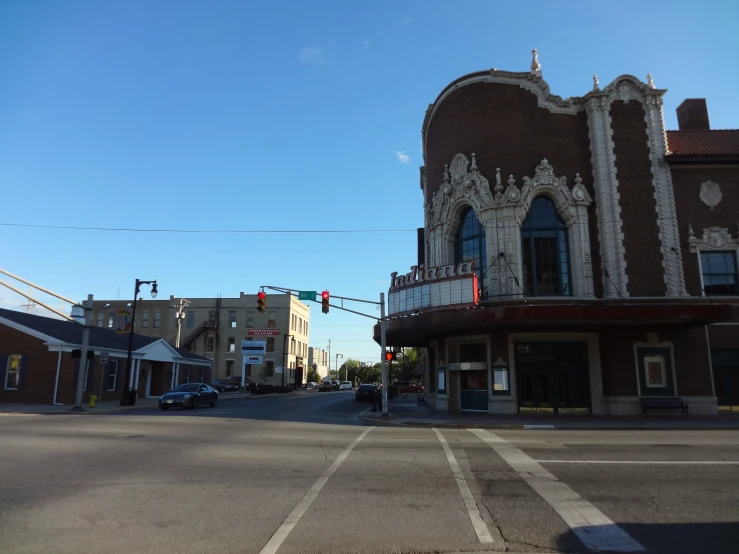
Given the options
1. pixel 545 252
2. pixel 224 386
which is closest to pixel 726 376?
pixel 545 252

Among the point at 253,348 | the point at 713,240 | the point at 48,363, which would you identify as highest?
the point at 713,240

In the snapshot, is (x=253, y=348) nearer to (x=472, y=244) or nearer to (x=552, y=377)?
(x=472, y=244)

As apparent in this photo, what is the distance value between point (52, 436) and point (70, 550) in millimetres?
10784

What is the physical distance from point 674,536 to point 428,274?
2096cm

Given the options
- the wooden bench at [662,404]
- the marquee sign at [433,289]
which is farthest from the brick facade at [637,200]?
the marquee sign at [433,289]

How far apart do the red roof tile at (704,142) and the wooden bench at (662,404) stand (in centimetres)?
1276

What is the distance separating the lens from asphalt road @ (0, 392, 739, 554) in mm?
5938

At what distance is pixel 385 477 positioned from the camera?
9.41 meters

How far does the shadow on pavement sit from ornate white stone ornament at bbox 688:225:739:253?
23689 mm

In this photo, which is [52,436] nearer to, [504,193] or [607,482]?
[607,482]

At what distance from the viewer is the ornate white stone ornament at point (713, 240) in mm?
26438

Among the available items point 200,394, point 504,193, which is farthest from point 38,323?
point 504,193

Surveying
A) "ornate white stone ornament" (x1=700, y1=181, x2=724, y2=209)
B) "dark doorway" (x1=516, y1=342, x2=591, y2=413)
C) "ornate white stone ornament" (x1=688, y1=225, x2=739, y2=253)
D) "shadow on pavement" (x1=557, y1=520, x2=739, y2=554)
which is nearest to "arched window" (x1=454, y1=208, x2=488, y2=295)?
"dark doorway" (x1=516, y1=342, x2=591, y2=413)

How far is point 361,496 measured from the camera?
7992 mm
